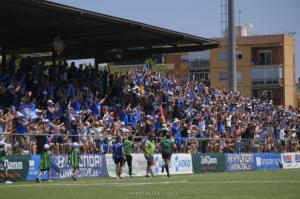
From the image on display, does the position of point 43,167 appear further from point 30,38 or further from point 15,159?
point 30,38

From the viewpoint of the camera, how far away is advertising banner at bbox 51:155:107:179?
32.7 meters

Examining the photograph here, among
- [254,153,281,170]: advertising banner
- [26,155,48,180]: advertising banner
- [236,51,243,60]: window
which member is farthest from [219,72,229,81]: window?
[26,155,48,180]: advertising banner

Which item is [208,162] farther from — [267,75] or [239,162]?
[267,75]

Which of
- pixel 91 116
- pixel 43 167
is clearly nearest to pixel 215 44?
pixel 91 116

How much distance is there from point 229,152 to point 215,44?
24.7 feet

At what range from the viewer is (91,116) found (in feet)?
120

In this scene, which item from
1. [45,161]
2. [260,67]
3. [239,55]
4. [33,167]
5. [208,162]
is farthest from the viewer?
[239,55]

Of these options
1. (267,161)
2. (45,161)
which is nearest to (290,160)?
(267,161)

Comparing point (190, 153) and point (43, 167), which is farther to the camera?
point (190, 153)

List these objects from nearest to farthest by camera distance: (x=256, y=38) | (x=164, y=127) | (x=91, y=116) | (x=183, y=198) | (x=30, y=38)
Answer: (x=183, y=198), (x=91, y=116), (x=164, y=127), (x=30, y=38), (x=256, y=38)

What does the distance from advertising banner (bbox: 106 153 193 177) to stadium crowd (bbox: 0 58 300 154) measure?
60 cm

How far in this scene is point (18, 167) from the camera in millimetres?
30484

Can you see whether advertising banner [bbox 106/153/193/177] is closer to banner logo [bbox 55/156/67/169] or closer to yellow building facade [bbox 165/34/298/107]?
banner logo [bbox 55/156/67/169]

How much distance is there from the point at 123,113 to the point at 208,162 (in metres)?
5.88
